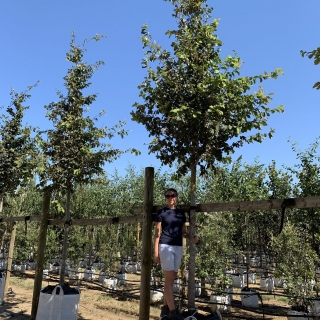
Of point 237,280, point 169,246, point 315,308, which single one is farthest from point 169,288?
point 237,280

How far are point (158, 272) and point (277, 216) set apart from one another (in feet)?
28.0

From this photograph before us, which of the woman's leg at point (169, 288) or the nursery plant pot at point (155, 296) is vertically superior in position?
the woman's leg at point (169, 288)

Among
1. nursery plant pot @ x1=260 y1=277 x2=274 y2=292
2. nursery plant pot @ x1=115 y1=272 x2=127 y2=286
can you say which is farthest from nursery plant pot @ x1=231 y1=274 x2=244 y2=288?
nursery plant pot @ x1=115 y1=272 x2=127 y2=286

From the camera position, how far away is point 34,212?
1905 centimetres

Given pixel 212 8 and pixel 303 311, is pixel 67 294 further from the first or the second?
pixel 303 311

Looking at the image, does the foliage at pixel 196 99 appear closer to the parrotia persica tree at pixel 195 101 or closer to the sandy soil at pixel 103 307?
the parrotia persica tree at pixel 195 101

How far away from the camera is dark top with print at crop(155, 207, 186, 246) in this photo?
3355mm

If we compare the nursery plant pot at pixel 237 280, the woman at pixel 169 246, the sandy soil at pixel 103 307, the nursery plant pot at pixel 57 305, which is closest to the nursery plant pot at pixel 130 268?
the sandy soil at pixel 103 307

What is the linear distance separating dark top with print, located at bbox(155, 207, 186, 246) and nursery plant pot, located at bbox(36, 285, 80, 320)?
218 cm

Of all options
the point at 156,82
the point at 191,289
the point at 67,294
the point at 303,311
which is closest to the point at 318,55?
the point at 156,82

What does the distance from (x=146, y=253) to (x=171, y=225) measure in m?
0.77

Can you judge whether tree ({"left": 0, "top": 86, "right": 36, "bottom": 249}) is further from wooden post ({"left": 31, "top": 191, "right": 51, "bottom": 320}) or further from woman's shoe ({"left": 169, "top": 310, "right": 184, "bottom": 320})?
woman's shoe ({"left": 169, "top": 310, "right": 184, "bottom": 320})

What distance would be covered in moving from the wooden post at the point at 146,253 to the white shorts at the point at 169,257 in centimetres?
64

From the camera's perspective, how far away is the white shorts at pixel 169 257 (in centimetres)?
330
